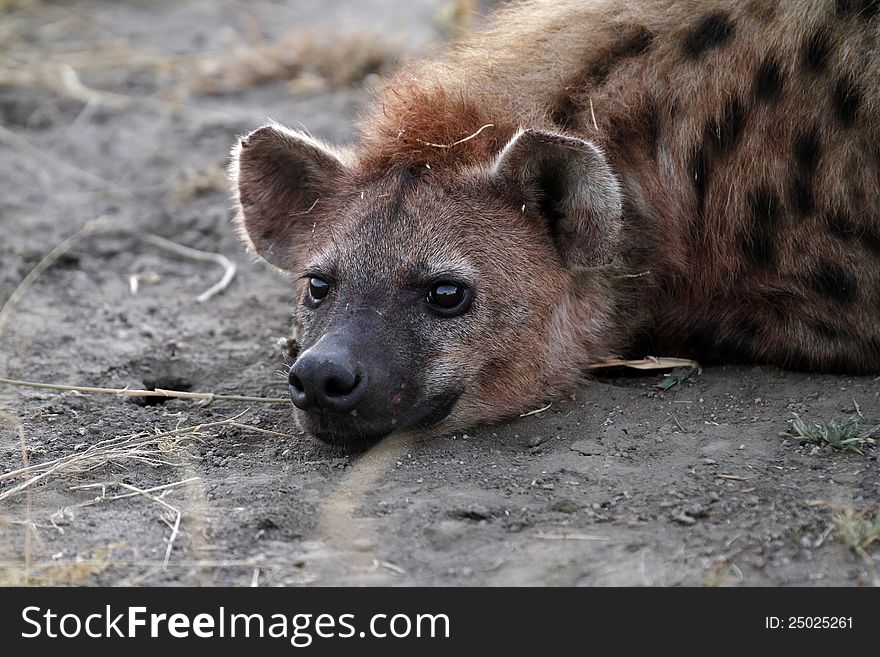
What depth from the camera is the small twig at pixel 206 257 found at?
479 cm

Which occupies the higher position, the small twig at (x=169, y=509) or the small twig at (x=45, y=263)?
the small twig at (x=45, y=263)

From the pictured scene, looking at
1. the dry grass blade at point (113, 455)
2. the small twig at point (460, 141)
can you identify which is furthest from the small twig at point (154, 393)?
the small twig at point (460, 141)

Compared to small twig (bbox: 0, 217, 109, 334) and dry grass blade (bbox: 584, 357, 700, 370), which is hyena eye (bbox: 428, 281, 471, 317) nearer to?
dry grass blade (bbox: 584, 357, 700, 370)

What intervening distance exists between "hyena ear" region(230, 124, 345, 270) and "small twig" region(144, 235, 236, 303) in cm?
98

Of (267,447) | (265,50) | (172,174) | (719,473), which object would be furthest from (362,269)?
(265,50)

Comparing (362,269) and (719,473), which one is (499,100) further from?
(719,473)

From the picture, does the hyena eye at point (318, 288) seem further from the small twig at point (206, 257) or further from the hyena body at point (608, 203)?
Result: the small twig at point (206, 257)

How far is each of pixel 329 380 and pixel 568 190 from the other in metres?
0.91

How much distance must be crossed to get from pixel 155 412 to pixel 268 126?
99cm

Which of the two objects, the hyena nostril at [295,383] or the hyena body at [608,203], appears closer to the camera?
the hyena nostril at [295,383]

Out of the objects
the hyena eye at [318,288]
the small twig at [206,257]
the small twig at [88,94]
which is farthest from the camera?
the small twig at [88,94]

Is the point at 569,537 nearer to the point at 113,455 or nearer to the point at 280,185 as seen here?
the point at 113,455

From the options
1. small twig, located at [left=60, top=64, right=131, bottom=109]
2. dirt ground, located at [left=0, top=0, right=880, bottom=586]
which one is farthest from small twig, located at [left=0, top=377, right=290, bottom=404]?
small twig, located at [left=60, top=64, right=131, bottom=109]

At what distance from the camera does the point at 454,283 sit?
332 centimetres
